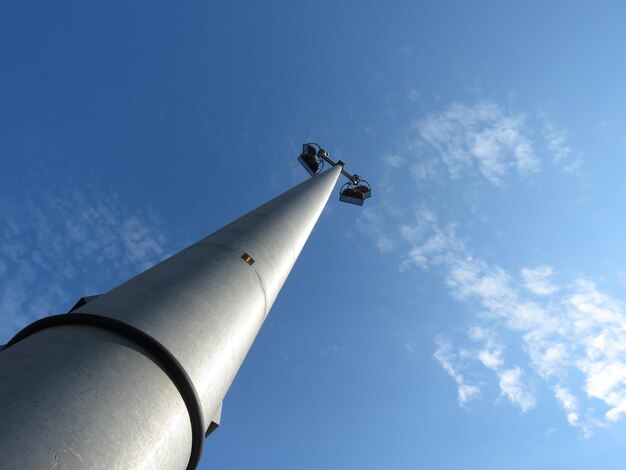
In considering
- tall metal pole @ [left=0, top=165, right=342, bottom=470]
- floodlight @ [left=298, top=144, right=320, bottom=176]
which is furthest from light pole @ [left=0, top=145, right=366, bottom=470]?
floodlight @ [left=298, top=144, right=320, bottom=176]

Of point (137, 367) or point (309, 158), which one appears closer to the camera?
point (137, 367)

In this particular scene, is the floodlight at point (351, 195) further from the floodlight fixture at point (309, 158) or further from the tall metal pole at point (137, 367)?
the tall metal pole at point (137, 367)

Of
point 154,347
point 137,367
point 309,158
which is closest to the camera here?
point 137,367

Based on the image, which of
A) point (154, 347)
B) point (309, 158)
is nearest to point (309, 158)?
point (309, 158)

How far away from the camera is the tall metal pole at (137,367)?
359 cm

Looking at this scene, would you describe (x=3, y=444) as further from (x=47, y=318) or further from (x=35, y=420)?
(x=47, y=318)

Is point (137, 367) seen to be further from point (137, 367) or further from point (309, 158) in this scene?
point (309, 158)

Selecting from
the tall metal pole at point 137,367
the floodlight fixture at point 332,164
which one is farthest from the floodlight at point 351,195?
the tall metal pole at point 137,367

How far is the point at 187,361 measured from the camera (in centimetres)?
509

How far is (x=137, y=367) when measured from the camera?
181 inches

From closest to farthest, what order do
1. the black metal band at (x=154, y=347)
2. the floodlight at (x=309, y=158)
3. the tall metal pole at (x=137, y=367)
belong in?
the tall metal pole at (x=137, y=367) → the black metal band at (x=154, y=347) → the floodlight at (x=309, y=158)

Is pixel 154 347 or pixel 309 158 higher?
pixel 309 158

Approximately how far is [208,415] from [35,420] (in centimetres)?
252

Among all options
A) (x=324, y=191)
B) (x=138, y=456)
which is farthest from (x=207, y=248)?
(x=324, y=191)
